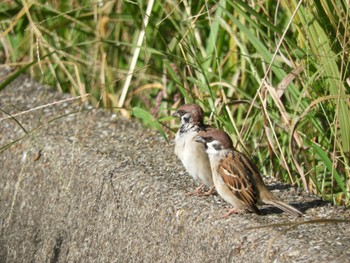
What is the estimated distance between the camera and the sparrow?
12.6 feet

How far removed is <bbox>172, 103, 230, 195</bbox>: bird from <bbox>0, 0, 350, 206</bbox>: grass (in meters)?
0.09

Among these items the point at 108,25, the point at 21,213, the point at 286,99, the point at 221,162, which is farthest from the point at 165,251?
the point at 108,25

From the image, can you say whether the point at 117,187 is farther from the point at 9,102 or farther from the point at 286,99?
the point at 9,102

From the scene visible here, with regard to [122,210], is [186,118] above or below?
above

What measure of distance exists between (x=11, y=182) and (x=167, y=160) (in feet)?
2.77

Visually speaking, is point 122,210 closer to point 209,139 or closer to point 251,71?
point 209,139

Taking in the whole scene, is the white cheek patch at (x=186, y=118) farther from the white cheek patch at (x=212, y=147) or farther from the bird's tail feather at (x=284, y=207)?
the bird's tail feather at (x=284, y=207)

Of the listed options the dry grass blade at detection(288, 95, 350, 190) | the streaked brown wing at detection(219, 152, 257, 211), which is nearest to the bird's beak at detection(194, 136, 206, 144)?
the streaked brown wing at detection(219, 152, 257, 211)

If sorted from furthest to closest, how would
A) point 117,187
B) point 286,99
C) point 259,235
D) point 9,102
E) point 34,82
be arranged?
point 34,82 → point 9,102 → point 286,99 → point 117,187 → point 259,235

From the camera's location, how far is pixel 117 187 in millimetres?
4297

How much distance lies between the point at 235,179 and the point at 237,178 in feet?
0.06

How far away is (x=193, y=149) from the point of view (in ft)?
14.2

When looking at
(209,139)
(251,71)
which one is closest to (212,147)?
(209,139)

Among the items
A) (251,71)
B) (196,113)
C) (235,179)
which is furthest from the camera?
(251,71)
